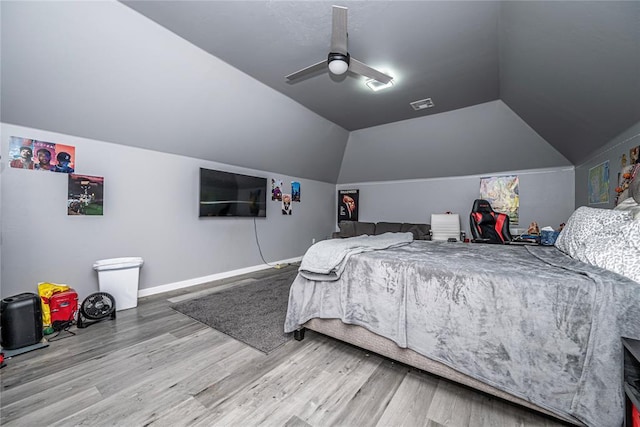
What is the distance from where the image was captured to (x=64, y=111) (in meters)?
2.63

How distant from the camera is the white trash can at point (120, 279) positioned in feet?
9.29

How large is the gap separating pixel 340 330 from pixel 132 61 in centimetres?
339

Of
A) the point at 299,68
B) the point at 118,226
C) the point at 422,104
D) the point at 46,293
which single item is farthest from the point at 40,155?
the point at 422,104

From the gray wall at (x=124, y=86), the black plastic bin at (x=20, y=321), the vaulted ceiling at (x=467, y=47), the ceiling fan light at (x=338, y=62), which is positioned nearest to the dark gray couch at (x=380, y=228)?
the vaulted ceiling at (x=467, y=47)

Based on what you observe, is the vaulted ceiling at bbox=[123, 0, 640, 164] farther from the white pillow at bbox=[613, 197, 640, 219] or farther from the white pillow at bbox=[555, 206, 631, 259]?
the white pillow at bbox=[555, 206, 631, 259]

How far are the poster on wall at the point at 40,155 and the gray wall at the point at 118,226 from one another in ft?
0.17

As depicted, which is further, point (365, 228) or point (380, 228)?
point (365, 228)

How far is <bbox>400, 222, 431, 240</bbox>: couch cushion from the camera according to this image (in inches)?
215

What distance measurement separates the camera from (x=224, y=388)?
165 cm

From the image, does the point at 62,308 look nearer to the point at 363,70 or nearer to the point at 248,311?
the point at 248,311

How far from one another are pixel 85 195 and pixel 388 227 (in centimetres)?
558

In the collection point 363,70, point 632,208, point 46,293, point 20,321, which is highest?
point 363,70

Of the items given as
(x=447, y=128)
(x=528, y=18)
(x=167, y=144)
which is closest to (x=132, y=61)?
(x=167, y=144)

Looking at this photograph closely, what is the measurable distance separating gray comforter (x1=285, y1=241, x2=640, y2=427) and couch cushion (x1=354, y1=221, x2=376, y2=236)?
4464 mm
